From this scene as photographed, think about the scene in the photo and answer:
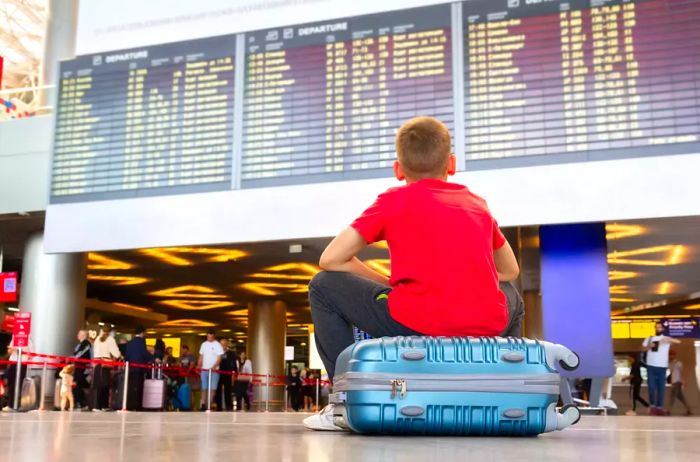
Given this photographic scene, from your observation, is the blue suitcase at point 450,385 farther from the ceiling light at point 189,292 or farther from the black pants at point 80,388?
the ceiling light at point 189,292

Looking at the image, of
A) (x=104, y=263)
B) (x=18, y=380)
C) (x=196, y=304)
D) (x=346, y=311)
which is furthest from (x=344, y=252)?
(x=196, y=304)

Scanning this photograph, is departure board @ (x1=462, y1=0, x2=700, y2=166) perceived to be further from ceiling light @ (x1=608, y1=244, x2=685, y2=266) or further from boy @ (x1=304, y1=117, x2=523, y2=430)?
boy @ (x1=304, y1=117, x2=523, y2=430)

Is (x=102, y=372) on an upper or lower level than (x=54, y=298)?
lower

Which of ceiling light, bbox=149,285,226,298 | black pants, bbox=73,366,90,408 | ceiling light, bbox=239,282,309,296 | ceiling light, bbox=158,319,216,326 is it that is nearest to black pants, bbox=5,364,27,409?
black pants, bbox=73,366,90,408

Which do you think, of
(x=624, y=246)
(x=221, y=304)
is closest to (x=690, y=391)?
(x=624, y=246)

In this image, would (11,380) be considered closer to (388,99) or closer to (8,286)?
(8,286)

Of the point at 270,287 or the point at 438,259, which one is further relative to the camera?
the point at 270,287

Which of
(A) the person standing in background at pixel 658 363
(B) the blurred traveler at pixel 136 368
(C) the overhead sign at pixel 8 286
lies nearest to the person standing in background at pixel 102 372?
(B) the blurred traveler at pixel 136 368

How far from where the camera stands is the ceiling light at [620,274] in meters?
13.0

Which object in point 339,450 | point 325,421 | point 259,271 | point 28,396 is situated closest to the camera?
point 339,450

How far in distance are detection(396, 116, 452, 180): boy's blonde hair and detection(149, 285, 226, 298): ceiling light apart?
1342 centimetres

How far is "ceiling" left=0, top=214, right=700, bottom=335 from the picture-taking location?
10180mm

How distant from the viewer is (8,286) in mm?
11945

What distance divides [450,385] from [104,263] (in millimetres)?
11175
